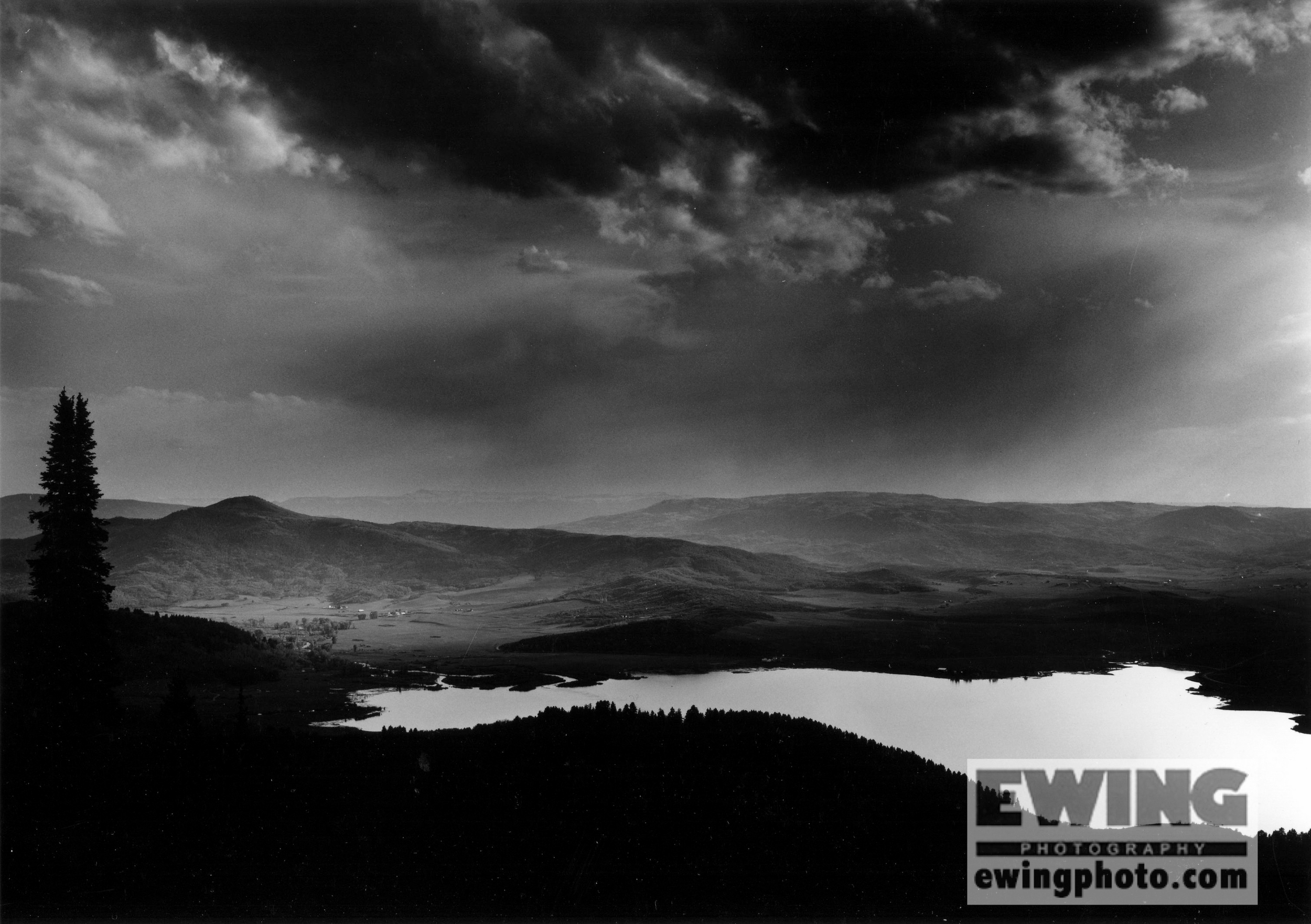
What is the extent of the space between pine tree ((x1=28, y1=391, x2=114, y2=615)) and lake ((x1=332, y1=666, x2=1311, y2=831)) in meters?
17.6

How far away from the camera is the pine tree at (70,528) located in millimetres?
30297

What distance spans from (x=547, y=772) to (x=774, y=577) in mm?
160628

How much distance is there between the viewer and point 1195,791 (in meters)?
34.0

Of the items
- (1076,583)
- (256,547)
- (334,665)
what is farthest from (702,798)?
(256,547)

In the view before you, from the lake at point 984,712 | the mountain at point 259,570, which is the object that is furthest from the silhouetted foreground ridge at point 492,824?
the mountain at point 259,570

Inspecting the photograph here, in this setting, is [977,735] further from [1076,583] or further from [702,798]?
[1076,583]

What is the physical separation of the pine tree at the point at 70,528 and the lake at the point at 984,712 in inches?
692

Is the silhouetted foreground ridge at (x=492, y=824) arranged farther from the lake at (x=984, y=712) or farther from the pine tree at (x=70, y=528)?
the lake at (x=984, y=712)

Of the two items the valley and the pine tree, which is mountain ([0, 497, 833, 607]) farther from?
the pine tree

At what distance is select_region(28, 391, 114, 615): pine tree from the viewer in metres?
30.3

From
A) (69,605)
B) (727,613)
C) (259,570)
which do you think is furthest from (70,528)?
(259,570)
